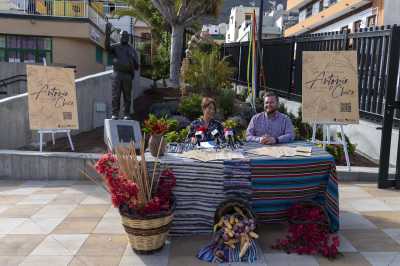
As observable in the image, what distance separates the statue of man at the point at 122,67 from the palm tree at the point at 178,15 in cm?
422

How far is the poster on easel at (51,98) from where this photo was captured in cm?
743

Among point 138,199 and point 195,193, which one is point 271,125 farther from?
point 138,199

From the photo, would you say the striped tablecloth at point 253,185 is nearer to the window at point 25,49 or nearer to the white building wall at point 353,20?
the window at point 25,49

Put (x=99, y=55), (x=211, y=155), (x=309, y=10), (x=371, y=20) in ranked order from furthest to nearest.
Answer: (x=309, y=10) → (x=371, y=20) → (x=99, y=55) → (x=211, y=155)

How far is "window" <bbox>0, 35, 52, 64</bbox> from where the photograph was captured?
775 inches

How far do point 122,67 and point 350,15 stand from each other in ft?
76.9

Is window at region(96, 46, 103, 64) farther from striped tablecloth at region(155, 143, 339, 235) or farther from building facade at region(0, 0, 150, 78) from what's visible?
striped tablecloth at region(155, 143, 339, 235)

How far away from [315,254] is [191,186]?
128 cm

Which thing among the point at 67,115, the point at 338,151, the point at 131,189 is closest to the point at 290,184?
the point at 131,189

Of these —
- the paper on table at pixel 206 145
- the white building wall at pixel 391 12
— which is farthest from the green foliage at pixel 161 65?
the paper on table at pixel 206 145

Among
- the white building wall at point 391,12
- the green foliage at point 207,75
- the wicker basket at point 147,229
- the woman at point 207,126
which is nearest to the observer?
the wicker basket at point 147,229

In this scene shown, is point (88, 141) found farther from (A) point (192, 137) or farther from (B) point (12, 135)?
(A) point (192, 137)

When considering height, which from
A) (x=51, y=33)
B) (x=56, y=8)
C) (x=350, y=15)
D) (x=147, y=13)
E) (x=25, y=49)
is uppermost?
(x=350, y=15)

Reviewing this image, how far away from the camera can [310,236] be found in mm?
3943
